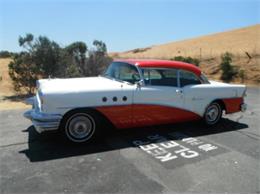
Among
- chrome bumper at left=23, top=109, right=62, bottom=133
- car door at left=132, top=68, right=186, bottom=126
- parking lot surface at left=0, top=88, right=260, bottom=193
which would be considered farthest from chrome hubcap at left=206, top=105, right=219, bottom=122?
chrome bumper at left=23, top=109, right=62, bottom=133

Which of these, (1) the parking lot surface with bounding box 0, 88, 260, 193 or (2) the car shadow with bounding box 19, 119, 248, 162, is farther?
(2) the car shadow with bounding box 19, 119, 248, 162

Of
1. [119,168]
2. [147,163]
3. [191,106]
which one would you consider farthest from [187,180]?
[191,106]

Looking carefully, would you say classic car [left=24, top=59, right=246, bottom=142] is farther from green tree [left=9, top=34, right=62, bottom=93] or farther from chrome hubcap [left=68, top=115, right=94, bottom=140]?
green tree [left=9, top=34, right=62, bottom=93]

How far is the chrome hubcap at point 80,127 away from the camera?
4.70 m

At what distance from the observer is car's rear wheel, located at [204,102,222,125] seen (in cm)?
609

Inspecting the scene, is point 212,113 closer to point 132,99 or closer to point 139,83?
point 139,83

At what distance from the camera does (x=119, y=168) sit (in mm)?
→ 3832

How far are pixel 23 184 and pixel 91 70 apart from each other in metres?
10.6

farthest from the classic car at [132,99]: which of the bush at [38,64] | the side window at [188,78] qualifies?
the bush at [38,64]

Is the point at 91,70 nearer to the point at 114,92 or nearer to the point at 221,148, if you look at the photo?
the point at 114,92

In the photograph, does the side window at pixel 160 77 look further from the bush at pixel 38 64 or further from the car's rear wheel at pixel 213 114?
the bush at pixel 38 64

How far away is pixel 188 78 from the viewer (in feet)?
19.4

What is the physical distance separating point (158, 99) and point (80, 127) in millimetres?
1659

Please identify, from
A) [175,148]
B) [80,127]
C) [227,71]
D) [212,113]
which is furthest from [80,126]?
[227,71]
